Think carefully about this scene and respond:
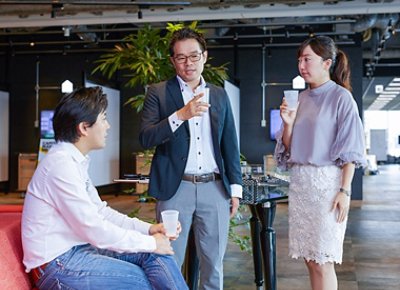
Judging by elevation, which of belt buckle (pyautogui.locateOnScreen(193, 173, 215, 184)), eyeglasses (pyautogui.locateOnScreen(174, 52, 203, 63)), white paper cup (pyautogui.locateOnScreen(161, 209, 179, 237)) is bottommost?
white paper cup (pyautogui.locateOnScreen(161, 209, 179, 237))

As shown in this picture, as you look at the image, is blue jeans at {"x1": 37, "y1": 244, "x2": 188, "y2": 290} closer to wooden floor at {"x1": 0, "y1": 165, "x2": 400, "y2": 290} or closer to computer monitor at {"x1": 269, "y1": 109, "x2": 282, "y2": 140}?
wooden floor at {"x1": 0, "y1": 165, "x2": 400, "y2": 290}

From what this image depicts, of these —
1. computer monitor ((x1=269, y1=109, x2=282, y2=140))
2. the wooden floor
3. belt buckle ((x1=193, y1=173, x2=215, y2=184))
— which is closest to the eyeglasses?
belt buckle ((x1=193, y1=173, x2=215, y2=184))

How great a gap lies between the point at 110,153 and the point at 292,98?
29.6 ft

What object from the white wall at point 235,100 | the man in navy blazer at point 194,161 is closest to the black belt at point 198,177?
the man in navy blazer at point 194,161

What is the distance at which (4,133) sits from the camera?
1191 cm

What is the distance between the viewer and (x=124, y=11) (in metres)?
8.05

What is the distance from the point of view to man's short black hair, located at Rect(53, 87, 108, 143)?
193 centimetres

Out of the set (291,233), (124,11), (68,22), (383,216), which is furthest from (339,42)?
(291,233)

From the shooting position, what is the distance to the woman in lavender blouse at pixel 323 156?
235 cm

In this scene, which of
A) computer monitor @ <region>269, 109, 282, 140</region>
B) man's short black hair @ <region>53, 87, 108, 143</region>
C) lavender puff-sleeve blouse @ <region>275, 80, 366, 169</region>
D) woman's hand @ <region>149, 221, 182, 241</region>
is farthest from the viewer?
computer monitor @ <region>269, 109, 282, 140</region>

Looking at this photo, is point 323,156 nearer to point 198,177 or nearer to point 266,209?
point 198,177

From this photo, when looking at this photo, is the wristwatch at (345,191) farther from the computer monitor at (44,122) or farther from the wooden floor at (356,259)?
the computer monitor at (44,122)

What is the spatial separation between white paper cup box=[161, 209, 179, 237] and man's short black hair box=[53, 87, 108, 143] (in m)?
0.45

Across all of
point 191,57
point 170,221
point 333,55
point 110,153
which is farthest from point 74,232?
point 110,153
